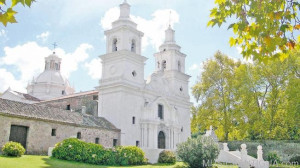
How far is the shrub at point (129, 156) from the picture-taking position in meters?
20.6

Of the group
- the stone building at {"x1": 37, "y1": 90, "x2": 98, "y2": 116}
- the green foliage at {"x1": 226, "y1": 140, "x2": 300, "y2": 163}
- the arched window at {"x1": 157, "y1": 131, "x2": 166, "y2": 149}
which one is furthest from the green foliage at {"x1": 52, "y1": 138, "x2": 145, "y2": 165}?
the green foliage at {"x1": 226, "y1": 140, "x2": 300, "y2": 163}

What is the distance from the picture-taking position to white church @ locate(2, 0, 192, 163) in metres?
29.7

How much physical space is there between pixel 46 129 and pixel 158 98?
13.0 m

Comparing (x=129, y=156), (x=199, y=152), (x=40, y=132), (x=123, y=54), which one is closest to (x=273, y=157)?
(x=199, y=152)

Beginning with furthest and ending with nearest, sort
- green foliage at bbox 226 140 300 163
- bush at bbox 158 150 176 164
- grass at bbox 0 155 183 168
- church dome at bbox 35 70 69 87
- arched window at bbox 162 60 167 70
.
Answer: church dome at bbox 35 70 69 87 → arched window at bbox 162 60 167 70 → green foliage at bbox 226 140 300 163 → bush at bbox 158 150 176 164 → grass at bbox 0 155 183 168

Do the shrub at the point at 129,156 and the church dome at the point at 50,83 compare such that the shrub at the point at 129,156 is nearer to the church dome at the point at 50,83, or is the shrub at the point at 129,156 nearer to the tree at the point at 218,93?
the tree at the point at 218,93

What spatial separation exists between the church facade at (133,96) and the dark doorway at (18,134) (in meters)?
9.72

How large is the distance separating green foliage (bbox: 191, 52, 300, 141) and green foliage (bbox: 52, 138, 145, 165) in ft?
49.7

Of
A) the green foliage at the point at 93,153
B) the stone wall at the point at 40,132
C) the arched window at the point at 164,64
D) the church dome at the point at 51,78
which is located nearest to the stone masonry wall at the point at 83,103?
the stone wall at the point at 40,132

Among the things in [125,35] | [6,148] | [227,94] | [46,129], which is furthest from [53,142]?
[227,94]

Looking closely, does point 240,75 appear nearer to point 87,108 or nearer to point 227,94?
point 227,94

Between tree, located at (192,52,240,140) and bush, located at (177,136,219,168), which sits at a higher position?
tree, located at (192,52,240,140)

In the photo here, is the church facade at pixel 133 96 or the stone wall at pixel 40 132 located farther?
the church facade at pixel 133 96

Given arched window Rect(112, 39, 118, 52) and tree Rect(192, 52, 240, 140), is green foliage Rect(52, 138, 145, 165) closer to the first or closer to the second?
arched window Rect(112, 39, 118, 52)
